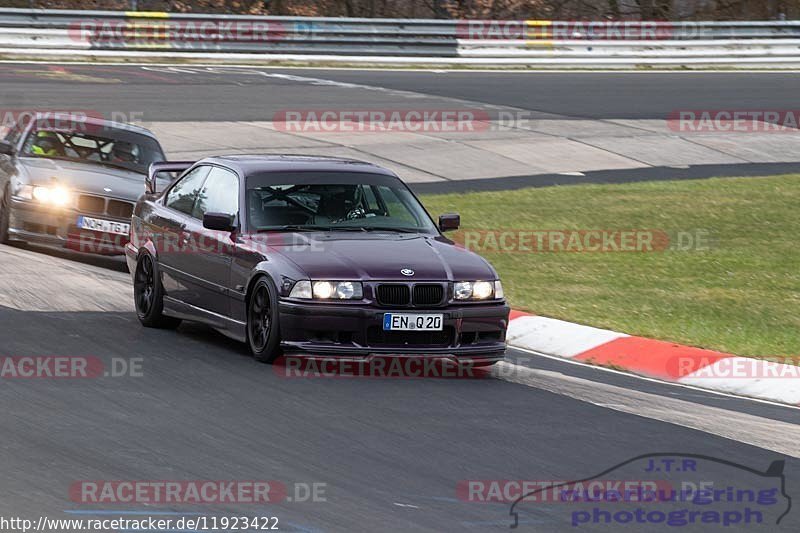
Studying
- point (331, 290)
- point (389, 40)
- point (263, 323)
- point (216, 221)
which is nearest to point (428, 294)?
point (331, 290)

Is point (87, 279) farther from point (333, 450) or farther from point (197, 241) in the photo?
point (333, 450)

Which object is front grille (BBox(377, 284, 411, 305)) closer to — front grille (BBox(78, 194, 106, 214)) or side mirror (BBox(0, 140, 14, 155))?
front grille (BBox(78, 194, 106, 214))

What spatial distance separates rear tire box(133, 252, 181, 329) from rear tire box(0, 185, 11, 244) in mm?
3969

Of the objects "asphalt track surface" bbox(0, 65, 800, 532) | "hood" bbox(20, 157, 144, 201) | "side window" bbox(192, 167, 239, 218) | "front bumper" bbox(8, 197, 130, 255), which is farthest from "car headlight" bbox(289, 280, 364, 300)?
"hood" bbox(20, 157, 144, 201)

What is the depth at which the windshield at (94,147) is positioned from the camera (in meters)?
16.3

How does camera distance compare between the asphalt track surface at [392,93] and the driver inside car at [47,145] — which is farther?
the asphalt track surface at [392,93]

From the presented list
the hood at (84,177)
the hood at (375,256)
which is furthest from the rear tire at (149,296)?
the hood at (84,177)

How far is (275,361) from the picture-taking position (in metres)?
9.94

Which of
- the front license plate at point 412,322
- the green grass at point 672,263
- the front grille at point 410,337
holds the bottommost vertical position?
the green grass at point 672,263

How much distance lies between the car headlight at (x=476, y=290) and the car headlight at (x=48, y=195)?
666 centimetres

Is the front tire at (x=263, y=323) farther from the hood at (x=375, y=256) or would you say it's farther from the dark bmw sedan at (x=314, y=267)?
the hood at (x=375, y=256)

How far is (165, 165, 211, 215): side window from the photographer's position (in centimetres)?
1169

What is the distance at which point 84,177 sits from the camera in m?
15.6

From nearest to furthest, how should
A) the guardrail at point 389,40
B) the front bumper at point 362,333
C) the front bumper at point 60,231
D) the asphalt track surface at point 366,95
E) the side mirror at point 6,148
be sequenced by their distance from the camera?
the front bumper at point 362,333 → the front bumper at point 60,231 → the side mirror at point 6,148 → the asphalt track surface at point 366,95 → the guardrail at point 389,40
